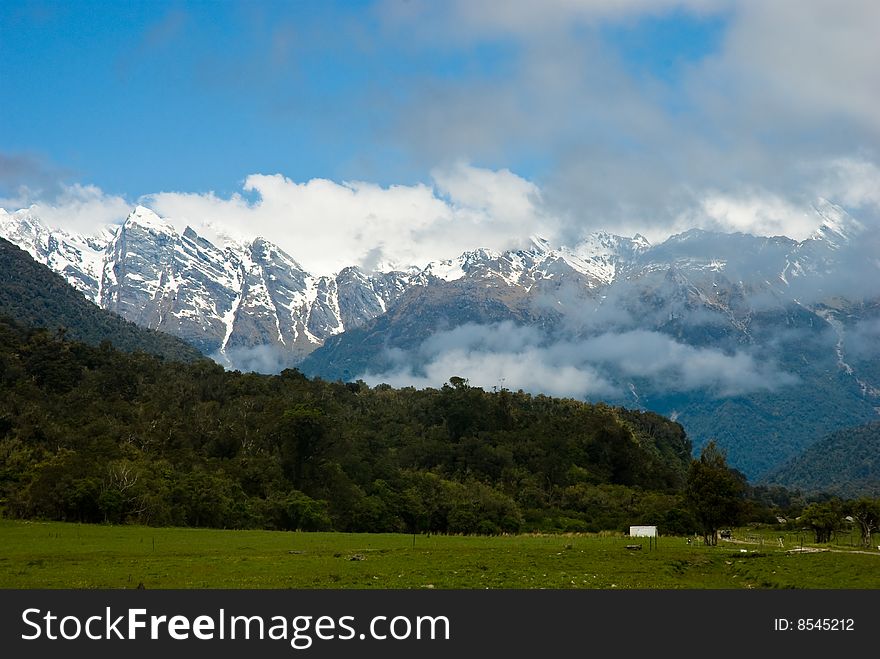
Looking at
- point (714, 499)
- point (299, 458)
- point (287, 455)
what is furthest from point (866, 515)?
point (287, 455)

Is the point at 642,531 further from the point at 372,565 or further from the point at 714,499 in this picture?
the point at 372,565

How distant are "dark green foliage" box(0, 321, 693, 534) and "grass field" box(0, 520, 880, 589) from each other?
84.0 feet

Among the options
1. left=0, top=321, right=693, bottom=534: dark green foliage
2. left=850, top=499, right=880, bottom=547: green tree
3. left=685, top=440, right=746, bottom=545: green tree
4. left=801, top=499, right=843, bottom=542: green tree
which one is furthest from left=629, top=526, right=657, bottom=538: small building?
left=850, top=499, right=880, bottom=547: green tree

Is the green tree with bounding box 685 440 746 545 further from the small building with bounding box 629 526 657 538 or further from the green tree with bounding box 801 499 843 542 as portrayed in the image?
the small building with bounding box 629 526 657 538

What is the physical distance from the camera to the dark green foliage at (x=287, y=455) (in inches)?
3974

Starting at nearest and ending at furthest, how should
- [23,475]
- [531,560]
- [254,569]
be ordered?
1. [254,569]
2. [531,560]
3. [23,475]

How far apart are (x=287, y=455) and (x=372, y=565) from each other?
8132 cm

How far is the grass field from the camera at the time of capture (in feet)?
140

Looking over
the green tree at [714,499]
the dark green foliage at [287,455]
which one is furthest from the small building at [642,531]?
the green tree at [714,499]

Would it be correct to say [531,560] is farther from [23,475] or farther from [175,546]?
[23,475]
